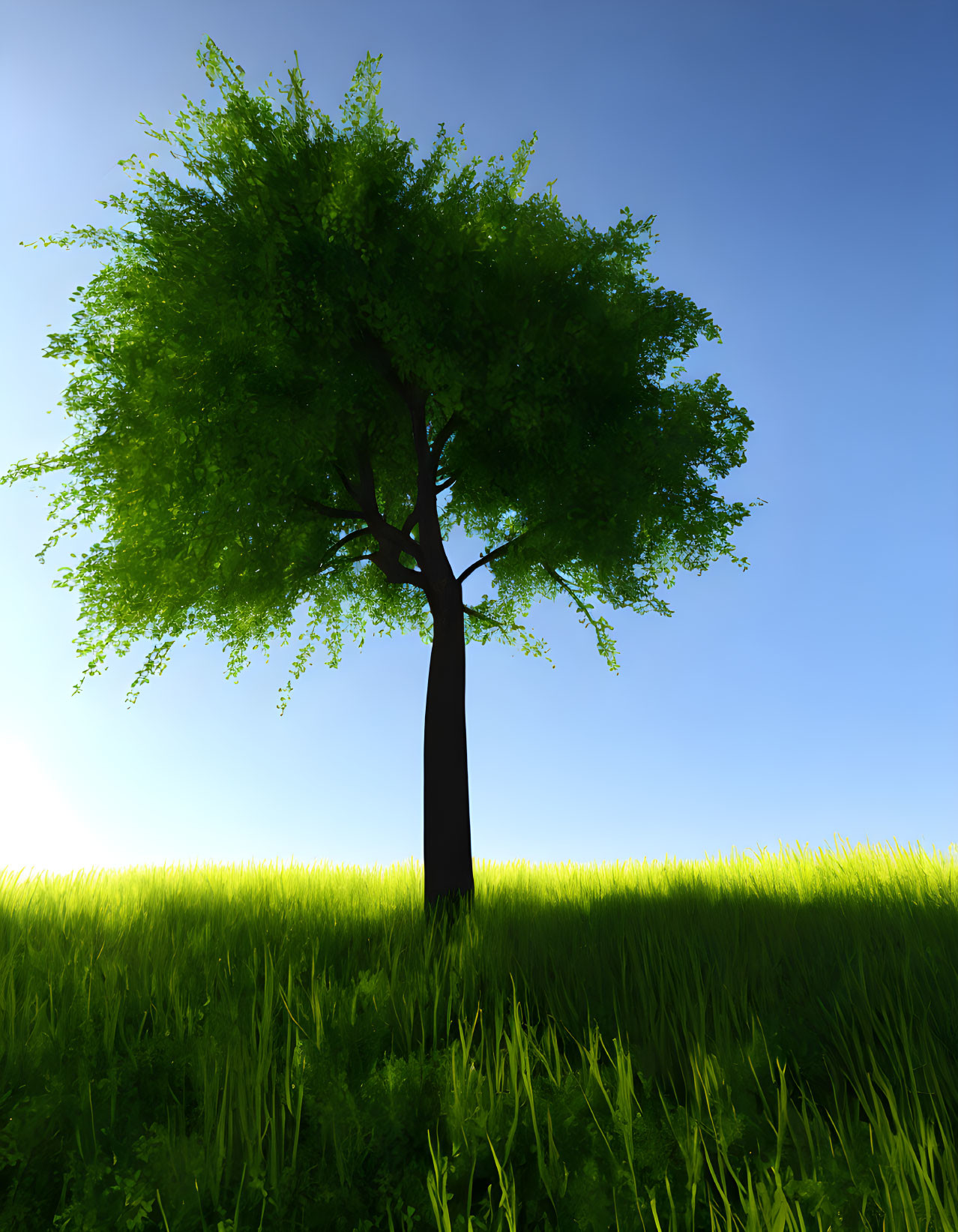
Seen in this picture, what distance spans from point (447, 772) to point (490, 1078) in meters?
5.83

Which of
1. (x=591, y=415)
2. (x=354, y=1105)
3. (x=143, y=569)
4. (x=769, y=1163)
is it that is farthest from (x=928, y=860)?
(x=143, y=569)

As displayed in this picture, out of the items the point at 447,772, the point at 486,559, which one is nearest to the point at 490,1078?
the point at 447,772

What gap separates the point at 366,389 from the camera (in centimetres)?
1023

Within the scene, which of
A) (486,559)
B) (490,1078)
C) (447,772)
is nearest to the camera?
(490,1078)

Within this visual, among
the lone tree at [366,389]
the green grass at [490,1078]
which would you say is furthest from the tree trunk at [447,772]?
the green grass at [490,1078]

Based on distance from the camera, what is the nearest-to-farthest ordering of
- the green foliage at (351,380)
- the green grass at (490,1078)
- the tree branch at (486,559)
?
1. the green grass at (490,1078)
2. the green foliage at (351,380)
3. the tree branch at (486,559)

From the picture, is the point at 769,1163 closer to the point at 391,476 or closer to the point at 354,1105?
the point at 354,1105

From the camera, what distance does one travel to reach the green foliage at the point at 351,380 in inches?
361

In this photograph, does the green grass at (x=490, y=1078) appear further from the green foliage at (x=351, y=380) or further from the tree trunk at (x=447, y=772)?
the green foliage at (x=351, y=380)

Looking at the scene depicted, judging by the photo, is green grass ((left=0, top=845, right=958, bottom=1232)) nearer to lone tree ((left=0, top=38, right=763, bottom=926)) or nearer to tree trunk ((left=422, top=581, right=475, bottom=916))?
tree trunk ((left=422, top=581, right=475, bottom=916))

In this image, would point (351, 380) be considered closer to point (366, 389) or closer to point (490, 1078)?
point (366, 389)

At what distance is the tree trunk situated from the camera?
937 centimetres

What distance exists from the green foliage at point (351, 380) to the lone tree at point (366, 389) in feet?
0.11

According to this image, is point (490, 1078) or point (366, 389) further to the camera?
point (366, 389)
